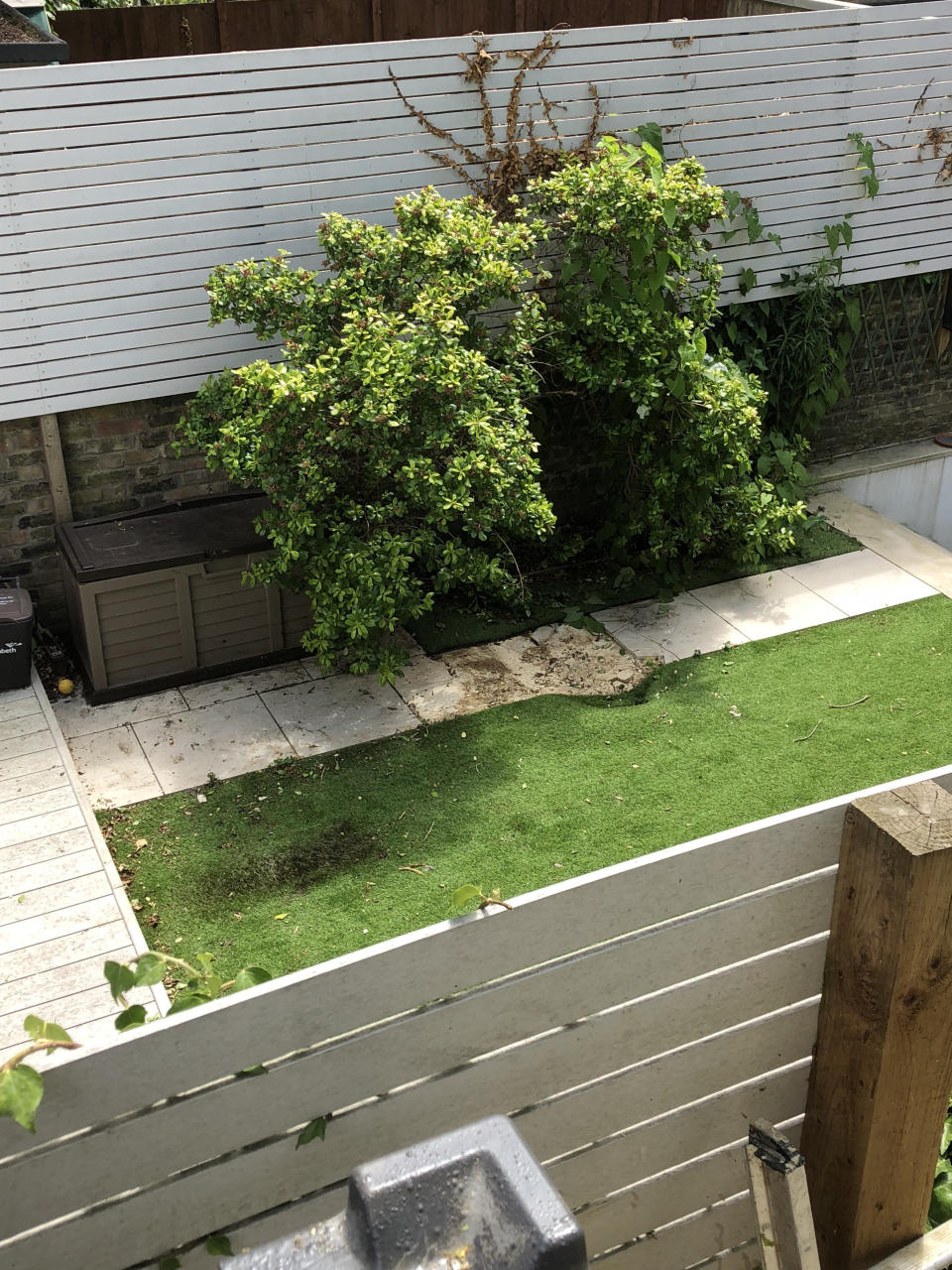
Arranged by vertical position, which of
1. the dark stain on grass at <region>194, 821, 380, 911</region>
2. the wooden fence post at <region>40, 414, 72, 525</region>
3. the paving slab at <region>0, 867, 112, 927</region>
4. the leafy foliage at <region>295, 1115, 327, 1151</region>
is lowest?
the dark stain on grass at <region>194, 821, 380, 911</region>

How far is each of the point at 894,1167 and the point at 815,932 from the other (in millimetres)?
498

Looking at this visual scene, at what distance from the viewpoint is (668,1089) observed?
240cm

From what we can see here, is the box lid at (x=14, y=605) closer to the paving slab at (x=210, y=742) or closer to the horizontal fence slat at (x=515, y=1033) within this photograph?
the paving slab at (x=210, y=742)

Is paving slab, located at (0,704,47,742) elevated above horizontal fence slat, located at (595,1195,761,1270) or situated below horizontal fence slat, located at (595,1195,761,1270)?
below

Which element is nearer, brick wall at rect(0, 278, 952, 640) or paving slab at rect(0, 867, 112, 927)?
paving slab at rect(0, 867, 112, 927)

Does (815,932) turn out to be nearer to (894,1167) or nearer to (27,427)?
(894,1167)

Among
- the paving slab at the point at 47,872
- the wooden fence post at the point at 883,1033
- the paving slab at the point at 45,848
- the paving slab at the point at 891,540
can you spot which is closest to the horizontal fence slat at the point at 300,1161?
the wooden fence post at the point at 883,1033

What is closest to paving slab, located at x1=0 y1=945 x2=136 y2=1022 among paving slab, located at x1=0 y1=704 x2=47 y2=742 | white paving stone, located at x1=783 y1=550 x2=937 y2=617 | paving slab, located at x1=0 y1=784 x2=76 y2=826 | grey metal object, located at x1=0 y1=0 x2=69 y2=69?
paving slab, located at x1=0 y1=784 x2=76 y2=826

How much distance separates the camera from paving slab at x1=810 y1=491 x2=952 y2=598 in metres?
7.86

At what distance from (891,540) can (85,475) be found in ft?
16.6

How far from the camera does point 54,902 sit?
4.97m

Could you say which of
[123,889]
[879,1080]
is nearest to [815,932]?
[879,1080]

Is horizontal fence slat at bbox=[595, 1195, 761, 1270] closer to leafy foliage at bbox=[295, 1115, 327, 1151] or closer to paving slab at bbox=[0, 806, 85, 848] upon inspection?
leafy foliage at bbox=[295, 1115, 327, 1151]

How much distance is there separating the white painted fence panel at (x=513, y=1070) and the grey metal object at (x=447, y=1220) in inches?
21.9
